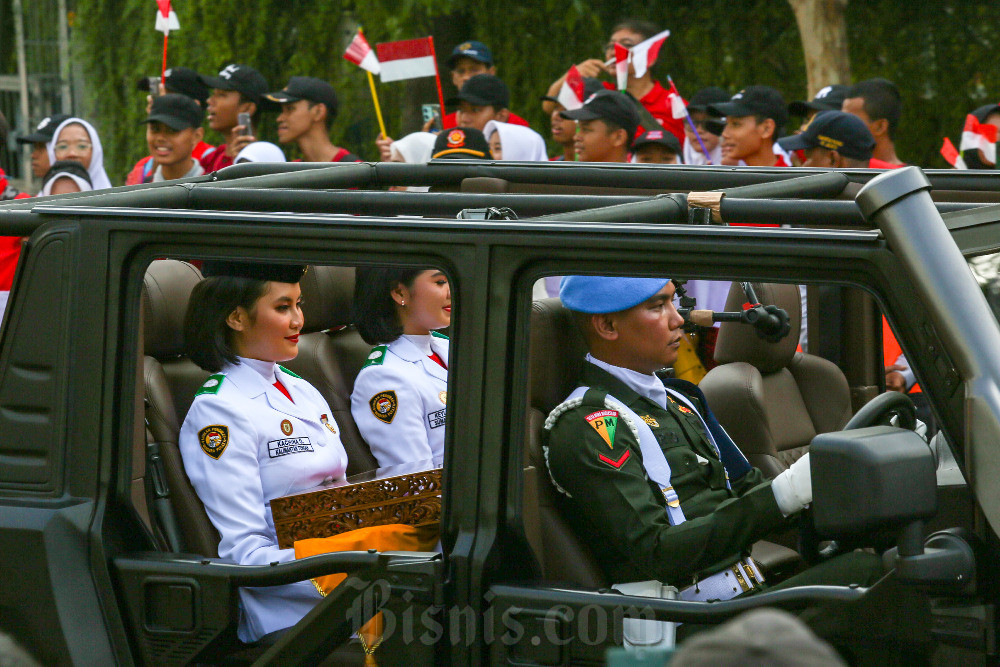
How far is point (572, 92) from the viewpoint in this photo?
347 inches

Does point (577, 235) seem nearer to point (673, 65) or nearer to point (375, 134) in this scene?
point (673, 65)

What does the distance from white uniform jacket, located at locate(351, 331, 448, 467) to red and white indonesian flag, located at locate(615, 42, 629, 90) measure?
493 cm

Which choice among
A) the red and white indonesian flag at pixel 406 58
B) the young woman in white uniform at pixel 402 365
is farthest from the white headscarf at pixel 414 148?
the young woman in white uniform at pixel 402 365

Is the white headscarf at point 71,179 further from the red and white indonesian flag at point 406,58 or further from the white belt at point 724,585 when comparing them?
the white belt at point 724,585

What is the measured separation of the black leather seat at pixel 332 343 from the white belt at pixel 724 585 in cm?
131

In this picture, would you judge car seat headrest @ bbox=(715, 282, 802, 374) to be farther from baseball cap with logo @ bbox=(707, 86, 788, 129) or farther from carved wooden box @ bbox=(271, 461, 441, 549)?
baseball cap with logo @ bbox=(707, 86, 788, 129)

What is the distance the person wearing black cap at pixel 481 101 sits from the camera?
8.23 m

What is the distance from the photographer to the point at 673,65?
37.8 ft

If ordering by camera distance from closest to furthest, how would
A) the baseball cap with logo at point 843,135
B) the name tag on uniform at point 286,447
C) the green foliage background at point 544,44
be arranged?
the name tag on uniform at point 286,447 < the baseball cap with logo at point 843,135 < the green foliage background at point 544,44

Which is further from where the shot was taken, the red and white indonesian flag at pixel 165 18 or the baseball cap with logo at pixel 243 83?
the red and white indonesian flag at pixel 165 18

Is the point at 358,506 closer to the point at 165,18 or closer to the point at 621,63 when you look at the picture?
the point at 621,63

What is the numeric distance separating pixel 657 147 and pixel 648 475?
4473 millimetres

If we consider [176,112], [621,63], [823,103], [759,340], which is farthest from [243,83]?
[759,340]

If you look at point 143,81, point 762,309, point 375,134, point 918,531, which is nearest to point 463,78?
point 143,81
